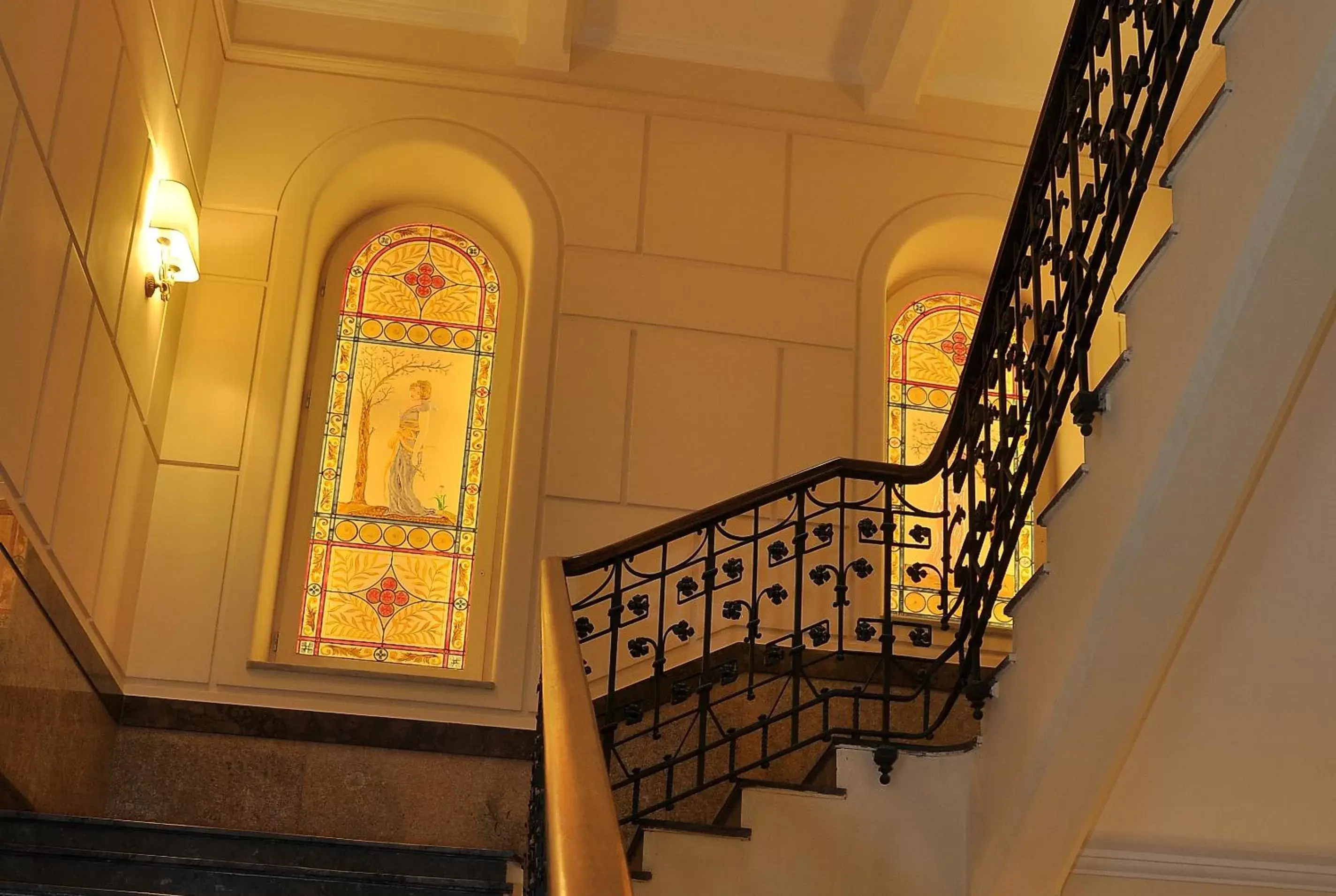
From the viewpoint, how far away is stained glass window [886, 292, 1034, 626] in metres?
7.41

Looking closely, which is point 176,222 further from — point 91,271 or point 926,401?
point 926,401

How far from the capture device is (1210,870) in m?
5.05

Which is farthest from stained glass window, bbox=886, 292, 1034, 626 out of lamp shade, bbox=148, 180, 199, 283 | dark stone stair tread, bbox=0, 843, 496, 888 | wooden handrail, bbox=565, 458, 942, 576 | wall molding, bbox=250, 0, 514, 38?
dark stone stair tread, bbox=0, 843, 496, 888

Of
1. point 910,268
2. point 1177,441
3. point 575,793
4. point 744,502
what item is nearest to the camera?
point 575,793

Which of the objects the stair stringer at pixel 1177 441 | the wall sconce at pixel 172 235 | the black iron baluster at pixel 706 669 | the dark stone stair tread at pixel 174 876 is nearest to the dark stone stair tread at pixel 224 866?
the dark stone stair tread at pixel 174 876

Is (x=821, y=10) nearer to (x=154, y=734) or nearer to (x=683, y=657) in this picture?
(x=683, y=657)

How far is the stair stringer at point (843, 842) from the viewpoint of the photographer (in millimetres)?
4539

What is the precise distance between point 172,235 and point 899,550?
147 inches

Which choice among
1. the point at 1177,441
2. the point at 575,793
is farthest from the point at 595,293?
the point at 575,793

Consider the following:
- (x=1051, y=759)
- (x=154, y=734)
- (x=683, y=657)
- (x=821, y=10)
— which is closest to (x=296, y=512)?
(x=154, y=734)

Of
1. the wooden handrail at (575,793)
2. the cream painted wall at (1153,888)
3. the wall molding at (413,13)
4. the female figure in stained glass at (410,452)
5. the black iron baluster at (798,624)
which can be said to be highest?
the wall molding at (413,13)

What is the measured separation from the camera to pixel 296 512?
7152mm

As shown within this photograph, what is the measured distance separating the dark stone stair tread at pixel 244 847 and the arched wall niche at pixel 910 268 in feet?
11.3

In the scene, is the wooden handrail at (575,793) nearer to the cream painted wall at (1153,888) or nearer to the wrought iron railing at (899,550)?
the wrought iron railing at (899,550)
